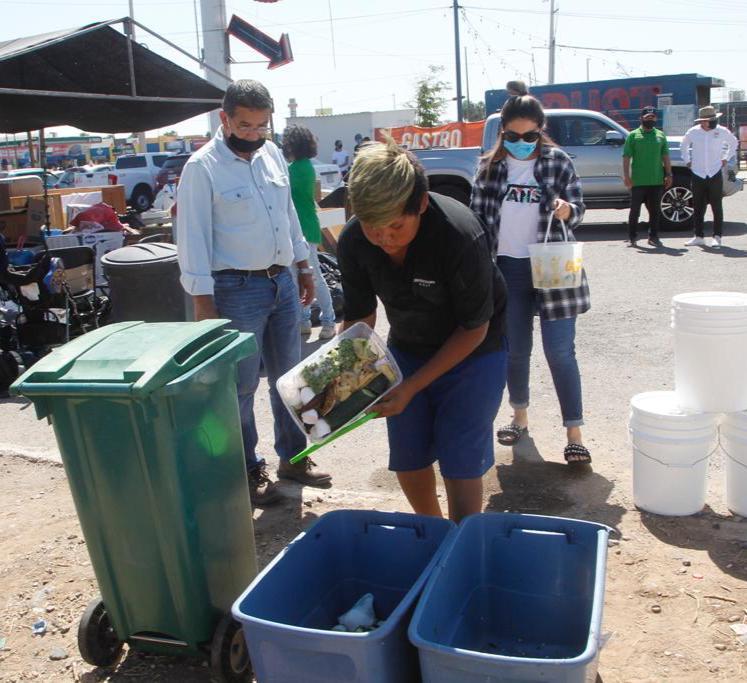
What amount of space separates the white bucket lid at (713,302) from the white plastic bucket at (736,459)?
1.60 feet

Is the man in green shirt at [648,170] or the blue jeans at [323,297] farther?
the man in green shirt at [648,170]

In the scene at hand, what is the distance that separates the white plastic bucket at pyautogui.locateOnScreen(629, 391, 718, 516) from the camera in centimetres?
371

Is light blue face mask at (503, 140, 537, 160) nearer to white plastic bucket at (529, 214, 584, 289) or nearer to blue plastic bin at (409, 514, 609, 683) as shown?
white plastic bucket at (529, 214, 584, 289)

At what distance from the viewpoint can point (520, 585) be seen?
274 cm

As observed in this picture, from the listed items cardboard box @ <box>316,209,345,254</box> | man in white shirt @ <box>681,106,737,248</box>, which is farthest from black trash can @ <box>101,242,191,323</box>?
man in white shirt @ <box>681,106,737,248</box>

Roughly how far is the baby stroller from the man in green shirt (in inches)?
306

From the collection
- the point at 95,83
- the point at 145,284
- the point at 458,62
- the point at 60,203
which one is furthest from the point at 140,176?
the point at 145,284

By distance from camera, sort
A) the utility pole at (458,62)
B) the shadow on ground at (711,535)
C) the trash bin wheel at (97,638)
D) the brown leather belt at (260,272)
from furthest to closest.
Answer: the utility pole at (458,62) → the brown leather belt at (260,272) → the shadow on ground at (711,535) → the trash bin wheel at (97,638)

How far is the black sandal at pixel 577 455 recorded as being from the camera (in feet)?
14.3

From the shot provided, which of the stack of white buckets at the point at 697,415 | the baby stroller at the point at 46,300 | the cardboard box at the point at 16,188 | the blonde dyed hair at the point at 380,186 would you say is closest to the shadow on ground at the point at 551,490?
the stack of white buckets at the point at 697,415

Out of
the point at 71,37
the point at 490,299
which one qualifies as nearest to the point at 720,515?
the point at 490,299

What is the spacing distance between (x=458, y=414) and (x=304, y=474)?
1715mm

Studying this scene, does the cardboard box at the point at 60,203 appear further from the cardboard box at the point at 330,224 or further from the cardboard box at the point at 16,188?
Answer: the cardboard box at the point at 330,224

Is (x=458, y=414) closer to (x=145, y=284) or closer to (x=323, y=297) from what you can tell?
(x=323, y=297)
